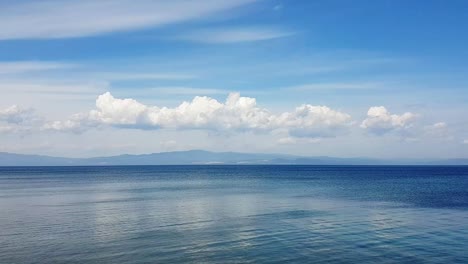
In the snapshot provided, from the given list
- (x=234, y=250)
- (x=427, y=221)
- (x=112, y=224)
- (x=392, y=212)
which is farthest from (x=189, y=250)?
(x=392, y=212)

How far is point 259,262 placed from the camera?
3622 centimetres

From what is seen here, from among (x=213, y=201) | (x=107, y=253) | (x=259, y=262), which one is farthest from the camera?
(x=213, y=201)

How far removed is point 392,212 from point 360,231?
64.0 ft

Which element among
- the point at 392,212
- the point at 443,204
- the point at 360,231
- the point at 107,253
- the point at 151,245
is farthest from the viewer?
the point at 443,204

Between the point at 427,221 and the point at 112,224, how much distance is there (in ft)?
132

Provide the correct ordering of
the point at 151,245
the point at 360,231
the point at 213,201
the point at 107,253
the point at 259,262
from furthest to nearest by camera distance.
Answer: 1. the point at 213,201
2. the point at 360,231
3. the point at 151,245
4. the point at 107,253
5. the point at 259,262

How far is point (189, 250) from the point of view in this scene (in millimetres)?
40281

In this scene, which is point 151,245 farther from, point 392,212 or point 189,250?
point 392,212

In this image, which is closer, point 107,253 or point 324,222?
point 107,253

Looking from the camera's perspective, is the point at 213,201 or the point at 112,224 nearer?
the point at 112,224

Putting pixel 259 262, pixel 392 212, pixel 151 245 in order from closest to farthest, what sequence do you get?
pixel 259 262 < pixel 151 245 < pixel 392 212

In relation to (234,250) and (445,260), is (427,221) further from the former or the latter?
(234,250)

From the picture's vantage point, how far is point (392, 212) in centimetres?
6694

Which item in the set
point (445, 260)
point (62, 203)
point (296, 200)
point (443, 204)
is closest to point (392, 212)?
point (443, 204)
